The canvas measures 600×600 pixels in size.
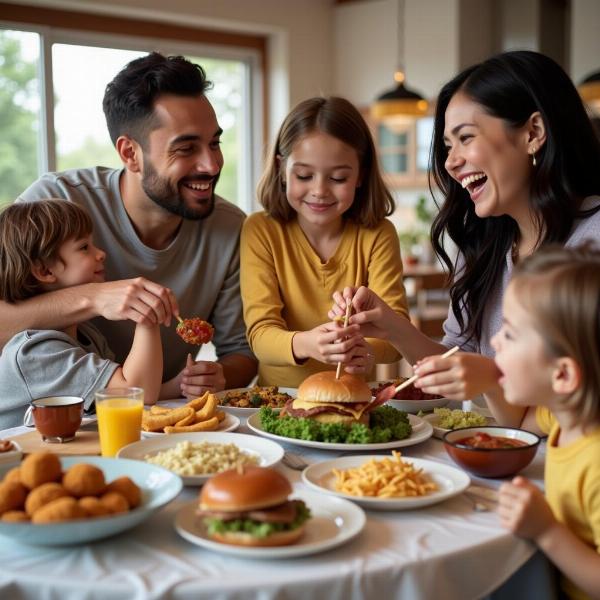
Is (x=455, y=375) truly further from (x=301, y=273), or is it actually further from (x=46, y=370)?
(x=301, y=273)

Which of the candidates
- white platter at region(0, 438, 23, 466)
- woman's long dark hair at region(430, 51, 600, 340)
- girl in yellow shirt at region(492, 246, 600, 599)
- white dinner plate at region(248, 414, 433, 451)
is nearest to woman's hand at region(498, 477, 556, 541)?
girl in yellow shirt at region(492, 246, 600, 599)

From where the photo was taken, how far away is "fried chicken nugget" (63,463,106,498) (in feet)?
4.26

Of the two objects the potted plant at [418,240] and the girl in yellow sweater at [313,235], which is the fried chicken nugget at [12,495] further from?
the potted plant at [418,240]

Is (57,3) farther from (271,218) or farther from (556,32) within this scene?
(556,32)

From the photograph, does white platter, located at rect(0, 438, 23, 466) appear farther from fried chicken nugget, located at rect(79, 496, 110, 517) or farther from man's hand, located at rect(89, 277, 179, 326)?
man's hand, located at rect(89, 277, 179, 326)

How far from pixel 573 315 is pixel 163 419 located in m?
0.99

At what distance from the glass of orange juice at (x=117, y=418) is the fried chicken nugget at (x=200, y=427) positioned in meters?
0.11

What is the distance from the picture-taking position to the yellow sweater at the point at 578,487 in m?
1.33

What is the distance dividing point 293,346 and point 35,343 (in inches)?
30.2

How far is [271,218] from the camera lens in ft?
9.49

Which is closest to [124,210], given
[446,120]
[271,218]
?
[271,218]

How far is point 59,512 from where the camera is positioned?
123 cm

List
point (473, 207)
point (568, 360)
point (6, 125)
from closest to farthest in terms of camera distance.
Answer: point (568, 360) < point (473, 207) < point (6, 125)

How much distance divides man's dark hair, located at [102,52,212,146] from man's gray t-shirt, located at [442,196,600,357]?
1146mm
